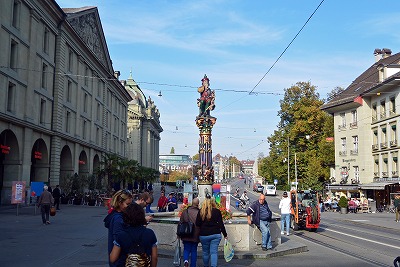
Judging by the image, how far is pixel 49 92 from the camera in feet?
141

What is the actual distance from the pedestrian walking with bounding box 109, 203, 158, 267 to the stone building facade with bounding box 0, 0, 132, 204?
30.5 metres

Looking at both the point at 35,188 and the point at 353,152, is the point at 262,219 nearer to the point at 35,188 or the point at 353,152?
the point at 35,188

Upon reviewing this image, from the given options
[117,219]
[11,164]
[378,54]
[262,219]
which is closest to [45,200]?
[262,219]

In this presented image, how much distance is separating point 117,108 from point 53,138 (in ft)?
108

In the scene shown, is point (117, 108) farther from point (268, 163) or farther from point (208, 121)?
point (208, 121)

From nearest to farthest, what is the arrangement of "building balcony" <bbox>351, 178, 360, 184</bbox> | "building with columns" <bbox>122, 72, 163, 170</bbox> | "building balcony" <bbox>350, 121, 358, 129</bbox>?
"building balcony" <bbox>351, 178, 360, 184</bbox> < "building balcony" <bbox>350, 121, 358, 129</bbox> < "building with columns" <bbox>122, 72, 163, 170</bbox>

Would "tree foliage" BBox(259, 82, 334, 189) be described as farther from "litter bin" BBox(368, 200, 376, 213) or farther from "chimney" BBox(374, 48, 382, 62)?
"litter bin" BBox(368, 200, 376, 213)

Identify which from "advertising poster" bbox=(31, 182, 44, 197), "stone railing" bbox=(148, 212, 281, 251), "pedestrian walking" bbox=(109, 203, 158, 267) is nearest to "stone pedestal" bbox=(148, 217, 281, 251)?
"stone railing" bbox=(148, 212, 281, 251)

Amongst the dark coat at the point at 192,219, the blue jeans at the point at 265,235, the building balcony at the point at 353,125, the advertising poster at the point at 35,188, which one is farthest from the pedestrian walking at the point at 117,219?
the building balcony at the point at 353,125

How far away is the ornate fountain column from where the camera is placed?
20.0 meters

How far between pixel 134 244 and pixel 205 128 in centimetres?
1492

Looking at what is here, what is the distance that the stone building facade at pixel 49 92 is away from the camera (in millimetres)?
35219

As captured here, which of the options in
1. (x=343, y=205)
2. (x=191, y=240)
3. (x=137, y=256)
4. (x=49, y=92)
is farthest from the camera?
(x=49, y=92)

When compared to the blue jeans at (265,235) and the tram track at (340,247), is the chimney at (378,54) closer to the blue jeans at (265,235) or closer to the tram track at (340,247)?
the tram track at (340,247)
